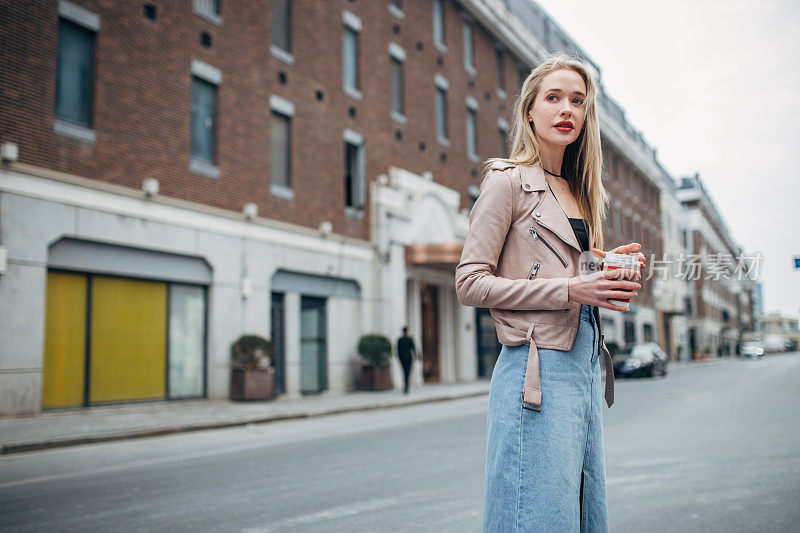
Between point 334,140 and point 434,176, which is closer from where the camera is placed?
point 334,140

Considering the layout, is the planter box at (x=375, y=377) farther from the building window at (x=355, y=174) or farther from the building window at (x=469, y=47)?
the building window at (x=469, y=47)

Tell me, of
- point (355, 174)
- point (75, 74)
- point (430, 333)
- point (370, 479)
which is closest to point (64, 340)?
point (75, 74)

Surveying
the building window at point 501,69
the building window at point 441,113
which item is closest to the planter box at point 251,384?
the building window at point 441,113

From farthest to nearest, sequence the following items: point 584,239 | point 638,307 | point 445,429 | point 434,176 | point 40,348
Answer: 1. point 638,307
2. point 434,176
3. point 40,348
4. point 445,429
5. point 584,239

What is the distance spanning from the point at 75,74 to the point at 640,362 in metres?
22.7

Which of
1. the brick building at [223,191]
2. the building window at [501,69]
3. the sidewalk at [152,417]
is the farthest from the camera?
the building window at [501,69]

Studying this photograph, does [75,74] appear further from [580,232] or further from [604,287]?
[604,287]

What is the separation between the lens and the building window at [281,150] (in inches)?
745

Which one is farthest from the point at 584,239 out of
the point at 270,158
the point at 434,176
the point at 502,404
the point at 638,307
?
the point at 638,307

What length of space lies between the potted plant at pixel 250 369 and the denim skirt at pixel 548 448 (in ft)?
48.3

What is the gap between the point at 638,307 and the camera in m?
49.9

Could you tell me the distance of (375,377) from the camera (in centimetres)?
2042

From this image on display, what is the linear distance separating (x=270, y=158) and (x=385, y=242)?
5.42 metres

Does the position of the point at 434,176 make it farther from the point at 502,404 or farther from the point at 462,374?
the point at 502,404
